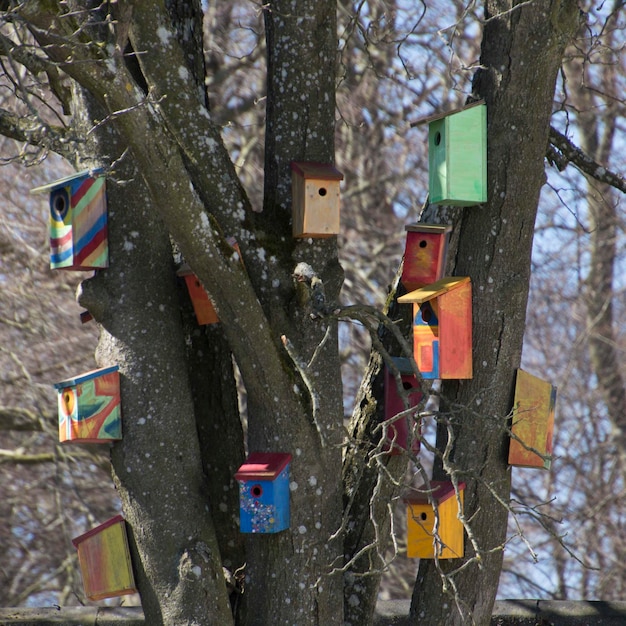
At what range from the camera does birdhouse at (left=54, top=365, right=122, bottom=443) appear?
2.95m

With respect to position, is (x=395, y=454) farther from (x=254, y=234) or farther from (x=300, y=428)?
(x=254, y=234)

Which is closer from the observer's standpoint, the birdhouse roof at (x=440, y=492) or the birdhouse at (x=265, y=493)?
the birdhouse at (x=265, y=493)

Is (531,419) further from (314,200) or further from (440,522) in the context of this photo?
(314,200)

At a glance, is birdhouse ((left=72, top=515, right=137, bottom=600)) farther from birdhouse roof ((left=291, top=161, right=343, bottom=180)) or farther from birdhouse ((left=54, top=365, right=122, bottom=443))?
birdhouse roof ((left=291, top=161, right=343, bottom=180))

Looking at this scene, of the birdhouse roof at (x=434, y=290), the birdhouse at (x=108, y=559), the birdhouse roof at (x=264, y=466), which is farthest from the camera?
the birdhouse at (x=108, y=559)

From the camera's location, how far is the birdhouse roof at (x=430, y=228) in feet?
10.2

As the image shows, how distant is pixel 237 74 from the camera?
24.8 feet

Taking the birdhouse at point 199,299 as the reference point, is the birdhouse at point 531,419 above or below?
below

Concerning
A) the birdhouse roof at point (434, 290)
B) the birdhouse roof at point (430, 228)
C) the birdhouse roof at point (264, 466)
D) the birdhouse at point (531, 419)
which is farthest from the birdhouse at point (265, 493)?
the birdhouse roof at point (430, 228)

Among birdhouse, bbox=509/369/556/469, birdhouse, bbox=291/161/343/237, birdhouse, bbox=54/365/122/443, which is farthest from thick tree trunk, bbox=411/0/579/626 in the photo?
birdhouse, bbox=54/365/122/443

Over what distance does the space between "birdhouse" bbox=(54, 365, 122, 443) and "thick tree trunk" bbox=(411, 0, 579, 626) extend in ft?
3.54

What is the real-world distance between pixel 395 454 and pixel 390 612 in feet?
4.13

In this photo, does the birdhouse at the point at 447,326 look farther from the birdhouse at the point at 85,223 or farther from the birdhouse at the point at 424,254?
the birdhouse at the point at 85,223

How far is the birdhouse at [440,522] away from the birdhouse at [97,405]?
38.4 inches
